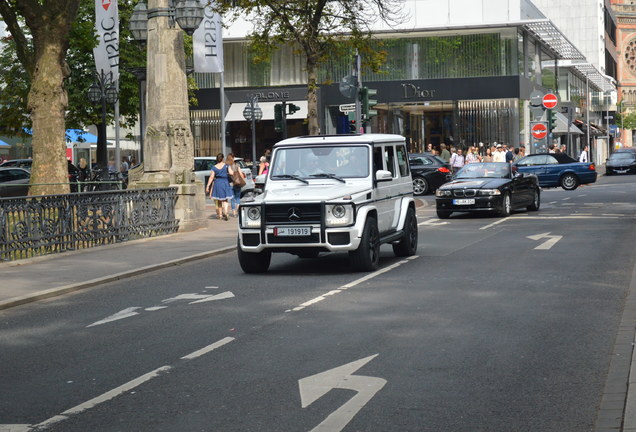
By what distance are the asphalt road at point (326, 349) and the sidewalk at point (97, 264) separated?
1.48 ft

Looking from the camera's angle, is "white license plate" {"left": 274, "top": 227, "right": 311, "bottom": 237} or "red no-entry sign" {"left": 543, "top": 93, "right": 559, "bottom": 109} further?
"red no-entry sign" {"left": 543, "top": 93, "right": 559, "bottom": 109}

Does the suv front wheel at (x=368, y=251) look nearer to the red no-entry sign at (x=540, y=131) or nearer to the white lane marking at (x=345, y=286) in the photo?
the white lane marking at (x=345, y=286)

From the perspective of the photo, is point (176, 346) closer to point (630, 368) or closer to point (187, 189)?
point (630, 368)

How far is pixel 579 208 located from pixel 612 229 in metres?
7.64

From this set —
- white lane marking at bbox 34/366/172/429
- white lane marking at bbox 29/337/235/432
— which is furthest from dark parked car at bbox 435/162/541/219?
white lane marking at bbox 34/366/172/429

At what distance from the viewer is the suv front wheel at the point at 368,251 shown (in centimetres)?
1470

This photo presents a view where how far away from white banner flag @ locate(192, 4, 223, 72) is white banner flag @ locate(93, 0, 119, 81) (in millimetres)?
5156

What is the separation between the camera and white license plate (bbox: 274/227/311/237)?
14531mm

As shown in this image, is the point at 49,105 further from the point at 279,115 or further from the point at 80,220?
the point at 279,115

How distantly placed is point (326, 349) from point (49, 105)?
48.2 feet

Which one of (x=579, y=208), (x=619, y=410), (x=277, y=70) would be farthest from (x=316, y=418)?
(x=277, y=70)

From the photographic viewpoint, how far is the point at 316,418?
21.7ft

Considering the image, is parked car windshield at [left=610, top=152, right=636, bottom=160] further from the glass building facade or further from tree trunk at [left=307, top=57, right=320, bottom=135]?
tree trunk at [left=307, top=57, right=320, bottom=135]

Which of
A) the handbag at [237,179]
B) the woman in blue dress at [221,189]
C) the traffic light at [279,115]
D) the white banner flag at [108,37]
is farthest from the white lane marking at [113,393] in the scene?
the white banner flag at [108,37]
